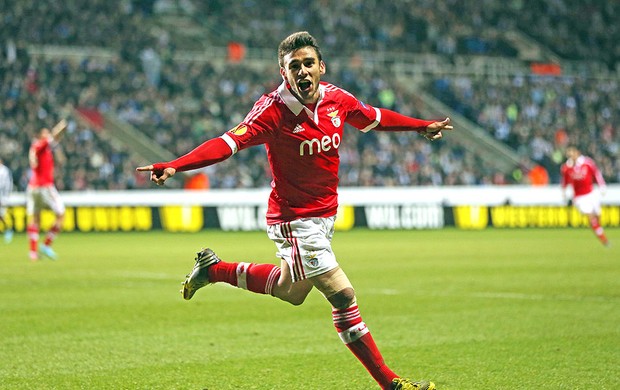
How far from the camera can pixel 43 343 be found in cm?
815

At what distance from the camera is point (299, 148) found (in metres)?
5.82

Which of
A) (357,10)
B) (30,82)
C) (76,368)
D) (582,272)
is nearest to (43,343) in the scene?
(76,368)

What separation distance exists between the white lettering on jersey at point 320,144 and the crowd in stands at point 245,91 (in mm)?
23286

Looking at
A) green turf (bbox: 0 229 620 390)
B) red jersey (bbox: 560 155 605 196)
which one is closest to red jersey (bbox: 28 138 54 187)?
green turf (bbox: 0 229 620 390)

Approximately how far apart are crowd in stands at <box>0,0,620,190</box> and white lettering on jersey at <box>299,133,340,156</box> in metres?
23.3

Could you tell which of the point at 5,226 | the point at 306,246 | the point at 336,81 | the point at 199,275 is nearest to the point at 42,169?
the point at 5,226

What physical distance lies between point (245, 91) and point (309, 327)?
2721cm

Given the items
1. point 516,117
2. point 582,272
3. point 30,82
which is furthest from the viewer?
point 516,117

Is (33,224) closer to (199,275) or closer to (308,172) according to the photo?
(199,275)

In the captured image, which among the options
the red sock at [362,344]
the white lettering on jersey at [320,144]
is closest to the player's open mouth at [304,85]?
the white lettering on jersey at [320,144]

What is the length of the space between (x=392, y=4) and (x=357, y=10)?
1.92 metres

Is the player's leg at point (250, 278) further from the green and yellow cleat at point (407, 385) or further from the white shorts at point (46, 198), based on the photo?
the white shorts at point (46, 198)

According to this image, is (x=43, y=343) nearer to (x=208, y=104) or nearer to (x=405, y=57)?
(x=208, y=104)

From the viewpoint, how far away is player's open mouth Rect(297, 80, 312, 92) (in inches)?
226
